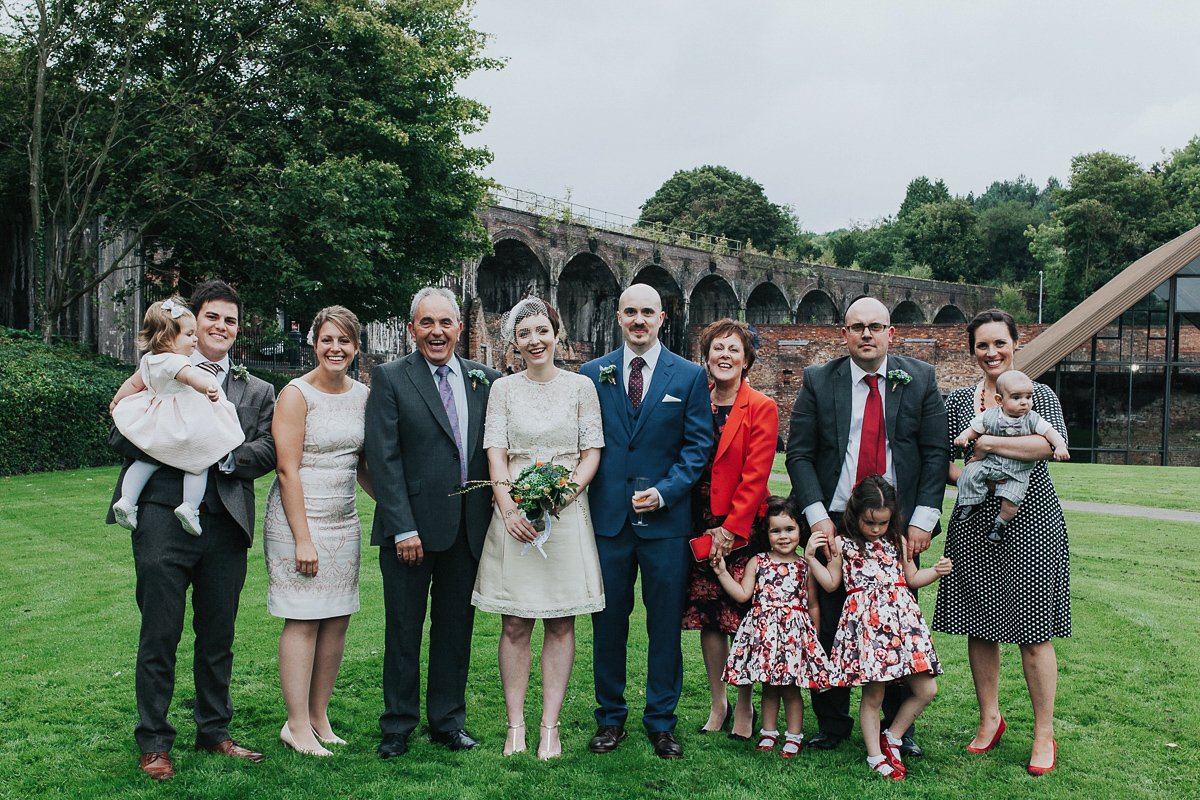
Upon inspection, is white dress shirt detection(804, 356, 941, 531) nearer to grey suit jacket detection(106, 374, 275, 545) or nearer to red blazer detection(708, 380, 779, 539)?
red blazer detection(708, 380, 779, 539)

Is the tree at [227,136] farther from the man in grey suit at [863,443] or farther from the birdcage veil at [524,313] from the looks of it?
the man in grey suit at [863,443]

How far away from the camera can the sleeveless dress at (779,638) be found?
364 centimetres

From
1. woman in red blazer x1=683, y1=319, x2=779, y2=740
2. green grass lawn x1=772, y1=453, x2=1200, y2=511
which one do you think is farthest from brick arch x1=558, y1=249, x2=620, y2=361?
woman in red blazer x1=683, y1=319, x2=779, y2=740

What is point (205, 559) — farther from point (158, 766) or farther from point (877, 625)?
point (877, 625)

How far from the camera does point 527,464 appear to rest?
376 centimetres

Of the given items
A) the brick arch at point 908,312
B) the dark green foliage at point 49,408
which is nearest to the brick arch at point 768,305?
the brick arch at point 908,312

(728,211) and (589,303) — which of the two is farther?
(728,211)

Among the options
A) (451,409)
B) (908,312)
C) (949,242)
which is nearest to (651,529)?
(451,409)

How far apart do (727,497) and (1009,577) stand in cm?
126

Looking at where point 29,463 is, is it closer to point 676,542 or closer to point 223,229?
point 223,229

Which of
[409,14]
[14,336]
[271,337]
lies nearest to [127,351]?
[14,336]

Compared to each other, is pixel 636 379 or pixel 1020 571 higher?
pixel 636 379

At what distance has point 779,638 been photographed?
145 inches

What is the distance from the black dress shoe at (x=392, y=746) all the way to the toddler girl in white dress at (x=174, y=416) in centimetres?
122
